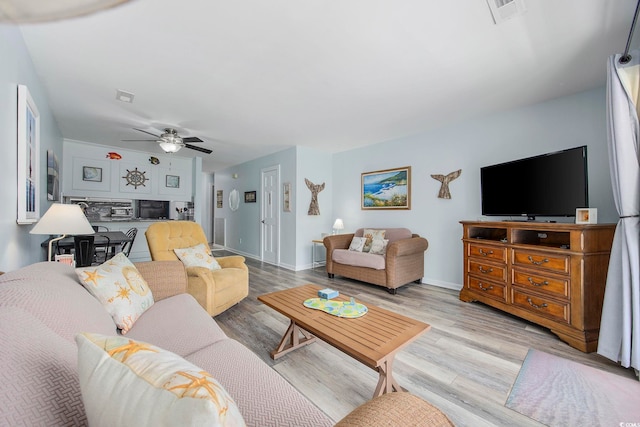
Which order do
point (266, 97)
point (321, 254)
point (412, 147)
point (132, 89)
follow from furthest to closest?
point (321, 254) → point (412, 147) → point (266, 97) → point (132, 89)

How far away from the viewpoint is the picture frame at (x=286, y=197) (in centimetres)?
508

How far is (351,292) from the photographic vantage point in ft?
11.7

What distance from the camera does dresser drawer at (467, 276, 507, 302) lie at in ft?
8.93

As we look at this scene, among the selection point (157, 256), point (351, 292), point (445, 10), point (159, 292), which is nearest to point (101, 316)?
point (159, 292)

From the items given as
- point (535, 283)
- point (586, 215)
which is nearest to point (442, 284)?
point (535, 283)

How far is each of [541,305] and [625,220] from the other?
38.2 inches

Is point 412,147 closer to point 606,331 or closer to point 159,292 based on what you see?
point 606,331

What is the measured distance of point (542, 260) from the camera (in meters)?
2.39

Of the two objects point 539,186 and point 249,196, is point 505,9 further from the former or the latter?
point 249,196

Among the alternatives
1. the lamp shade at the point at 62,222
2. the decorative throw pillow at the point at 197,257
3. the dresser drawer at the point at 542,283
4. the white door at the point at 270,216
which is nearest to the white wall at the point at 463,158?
the dresser drawer at the point at 542,283

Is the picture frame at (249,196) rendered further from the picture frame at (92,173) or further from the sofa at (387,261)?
the picture frame at (92,173)

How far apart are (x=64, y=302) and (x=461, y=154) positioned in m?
4.17

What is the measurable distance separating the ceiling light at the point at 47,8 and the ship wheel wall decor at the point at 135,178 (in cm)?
585

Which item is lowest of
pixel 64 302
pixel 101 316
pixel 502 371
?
pixel 502 371
